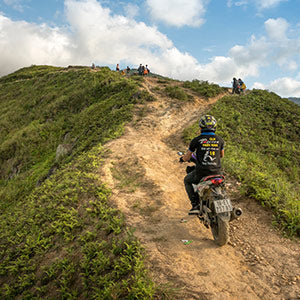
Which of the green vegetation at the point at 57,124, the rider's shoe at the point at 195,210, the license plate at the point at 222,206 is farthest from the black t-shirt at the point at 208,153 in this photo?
the green vegetation at the point at 57,124

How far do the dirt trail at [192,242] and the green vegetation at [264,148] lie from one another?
49 centimetres

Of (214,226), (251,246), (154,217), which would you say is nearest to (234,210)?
(214,226)

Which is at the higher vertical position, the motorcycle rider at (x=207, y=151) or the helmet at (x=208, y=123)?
the helmet at (x=208, y=123)

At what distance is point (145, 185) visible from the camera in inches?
307

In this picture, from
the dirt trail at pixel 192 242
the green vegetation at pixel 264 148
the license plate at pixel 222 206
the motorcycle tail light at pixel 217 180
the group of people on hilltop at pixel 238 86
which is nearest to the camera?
the dirt trail at pixel 192 242

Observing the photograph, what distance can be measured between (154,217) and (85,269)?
6.95 feet

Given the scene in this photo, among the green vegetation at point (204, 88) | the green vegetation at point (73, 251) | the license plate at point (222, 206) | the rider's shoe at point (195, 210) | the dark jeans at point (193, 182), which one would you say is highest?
the green vegetation at point (204, 88)

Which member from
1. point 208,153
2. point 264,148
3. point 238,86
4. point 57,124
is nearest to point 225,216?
point 208,153

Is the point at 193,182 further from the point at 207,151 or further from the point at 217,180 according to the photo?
the point at 207,151

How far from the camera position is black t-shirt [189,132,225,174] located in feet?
16.8

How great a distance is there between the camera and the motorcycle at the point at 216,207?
4.53m

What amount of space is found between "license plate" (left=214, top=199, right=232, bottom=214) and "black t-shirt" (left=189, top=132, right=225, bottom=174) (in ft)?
2.53

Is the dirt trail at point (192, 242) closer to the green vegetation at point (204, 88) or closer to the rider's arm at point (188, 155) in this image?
the rider's arm at point (188, 155)

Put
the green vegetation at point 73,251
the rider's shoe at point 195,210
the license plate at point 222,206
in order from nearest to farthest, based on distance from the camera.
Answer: the green vegetation at point 73,251 → the license plate at point 222,206 → the rider's shoe at point 195,210
